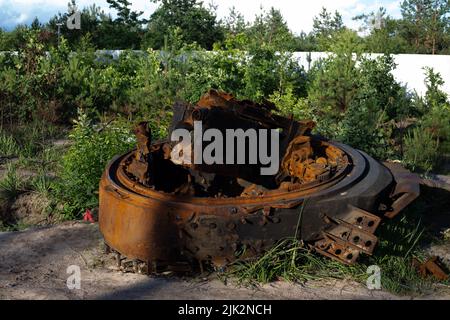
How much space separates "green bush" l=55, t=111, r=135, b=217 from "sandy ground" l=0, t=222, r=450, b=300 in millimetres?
1263

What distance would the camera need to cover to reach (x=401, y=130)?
9.88 m

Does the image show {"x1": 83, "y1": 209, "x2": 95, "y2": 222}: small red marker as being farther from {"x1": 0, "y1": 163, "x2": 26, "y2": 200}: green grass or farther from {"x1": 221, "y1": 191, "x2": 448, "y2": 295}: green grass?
{"x1": 221, "y1": 191, "x2": 448, "y2": 295}: green grass

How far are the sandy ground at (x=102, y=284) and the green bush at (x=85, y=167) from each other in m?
1.26

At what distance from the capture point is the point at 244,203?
4332 mm

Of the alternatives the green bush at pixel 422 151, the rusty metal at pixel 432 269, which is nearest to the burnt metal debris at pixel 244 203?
the rusty metal at pixel 432 269

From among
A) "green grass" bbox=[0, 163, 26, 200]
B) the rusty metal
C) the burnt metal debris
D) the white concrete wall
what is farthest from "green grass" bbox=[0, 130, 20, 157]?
the white concrete wall

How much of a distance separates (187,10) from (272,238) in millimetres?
21830

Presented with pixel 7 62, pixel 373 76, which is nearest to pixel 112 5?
pixel 7 62

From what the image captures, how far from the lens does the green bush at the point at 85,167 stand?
6.63 m

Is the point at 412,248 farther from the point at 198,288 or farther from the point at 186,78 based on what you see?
the point at 186,78

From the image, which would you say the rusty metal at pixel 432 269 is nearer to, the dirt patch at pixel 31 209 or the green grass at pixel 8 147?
the dirt patch at pixel 31 209

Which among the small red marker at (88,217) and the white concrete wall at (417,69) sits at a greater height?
the white concrete wall at (417,69)

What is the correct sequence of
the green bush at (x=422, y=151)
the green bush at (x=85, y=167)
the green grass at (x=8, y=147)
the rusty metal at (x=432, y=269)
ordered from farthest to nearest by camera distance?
the green grass at (x=8, y=147) < the green bush at (x=422, y=151) < the green bush at (x=85, y=167) < the rusty metal at (x=432, y=269)

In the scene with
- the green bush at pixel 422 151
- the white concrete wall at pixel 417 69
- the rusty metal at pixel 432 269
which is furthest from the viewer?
the white concrete wall at pixel 417 69
